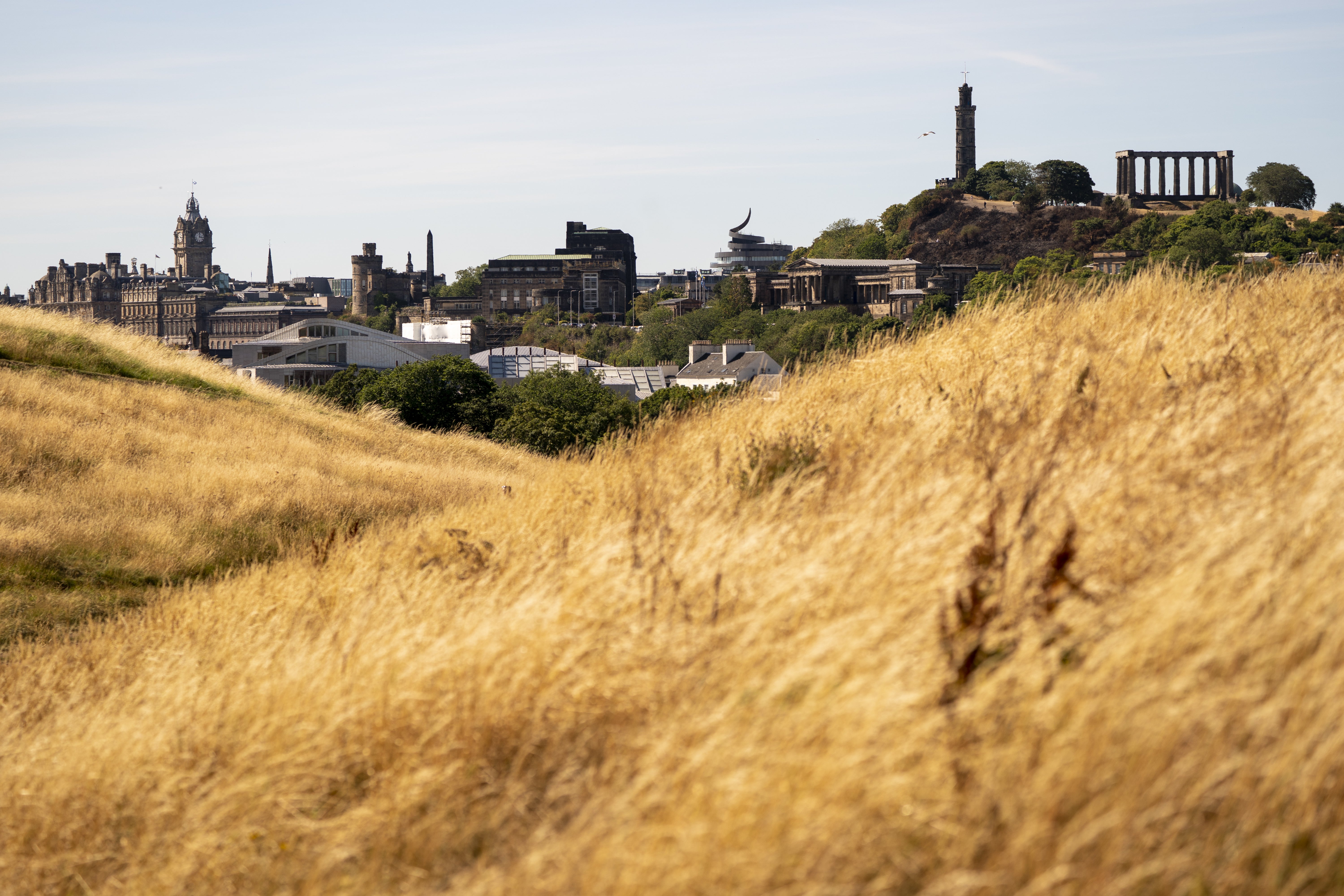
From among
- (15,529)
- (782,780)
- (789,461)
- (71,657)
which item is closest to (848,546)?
(782,780)

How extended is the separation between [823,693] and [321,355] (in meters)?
70.5

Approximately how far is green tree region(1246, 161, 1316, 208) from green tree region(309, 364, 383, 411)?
13343cm

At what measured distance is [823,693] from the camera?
3895 mm

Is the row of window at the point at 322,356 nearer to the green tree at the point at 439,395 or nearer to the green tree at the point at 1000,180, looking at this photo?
the green tree at the point at 439,395

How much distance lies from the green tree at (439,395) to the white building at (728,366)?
80.1 ft

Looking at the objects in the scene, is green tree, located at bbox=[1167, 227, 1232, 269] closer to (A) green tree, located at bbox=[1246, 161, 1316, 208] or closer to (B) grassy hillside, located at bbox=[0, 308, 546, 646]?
(A) green tree, located at bbox=[1246, 161, 1316, 208]

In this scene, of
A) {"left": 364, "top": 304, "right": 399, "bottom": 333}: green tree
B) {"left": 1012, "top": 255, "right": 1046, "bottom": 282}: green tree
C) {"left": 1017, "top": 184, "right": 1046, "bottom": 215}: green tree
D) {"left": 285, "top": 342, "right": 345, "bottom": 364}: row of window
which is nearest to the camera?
{"left": 285, "top": 342, "right": 345, "bottom": 364}: row of window

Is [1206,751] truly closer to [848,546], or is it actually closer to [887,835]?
[887,835]

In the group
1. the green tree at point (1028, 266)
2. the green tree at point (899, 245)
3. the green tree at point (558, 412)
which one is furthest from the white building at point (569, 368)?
the green tree at point (899, 245)

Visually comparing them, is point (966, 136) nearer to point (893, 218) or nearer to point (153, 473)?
point (893, 218)

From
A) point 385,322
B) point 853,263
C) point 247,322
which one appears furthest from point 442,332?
point 247,322

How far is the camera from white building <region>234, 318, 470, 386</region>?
6806cm

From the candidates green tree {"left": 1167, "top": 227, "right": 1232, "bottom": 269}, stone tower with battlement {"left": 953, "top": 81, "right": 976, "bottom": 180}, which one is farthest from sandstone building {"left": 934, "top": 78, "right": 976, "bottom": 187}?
green tree {"left": 1167, "top": 227, "right": 1232, "bottom": 269}

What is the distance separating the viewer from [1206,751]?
3.29 meters
